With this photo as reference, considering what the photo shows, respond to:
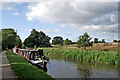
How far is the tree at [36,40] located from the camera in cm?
5317

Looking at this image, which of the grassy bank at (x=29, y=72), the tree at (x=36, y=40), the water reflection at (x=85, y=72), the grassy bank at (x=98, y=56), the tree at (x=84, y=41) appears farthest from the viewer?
the tree at (x=36, y=40)

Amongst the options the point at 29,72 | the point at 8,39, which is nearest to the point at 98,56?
the point at 29,72

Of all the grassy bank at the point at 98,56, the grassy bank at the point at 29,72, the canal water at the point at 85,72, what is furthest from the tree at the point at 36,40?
the grassy bank at the point at 29,72

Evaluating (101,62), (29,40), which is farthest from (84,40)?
(29,40)

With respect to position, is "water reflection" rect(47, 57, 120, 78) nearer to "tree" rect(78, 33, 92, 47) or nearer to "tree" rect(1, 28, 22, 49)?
"tree" rect(78, 33, 92, 47)

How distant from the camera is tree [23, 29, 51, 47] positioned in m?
53.2

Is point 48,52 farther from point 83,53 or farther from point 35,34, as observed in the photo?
point 35,34

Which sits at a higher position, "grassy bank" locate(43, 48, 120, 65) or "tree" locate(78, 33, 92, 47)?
"tree" locate(78, 33, 92, 47)

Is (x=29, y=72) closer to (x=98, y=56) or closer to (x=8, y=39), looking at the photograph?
(x=98, y=56)

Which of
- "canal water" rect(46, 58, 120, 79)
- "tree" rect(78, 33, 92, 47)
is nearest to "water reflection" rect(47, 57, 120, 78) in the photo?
"canal water" rect(46, 58, 120, 79)

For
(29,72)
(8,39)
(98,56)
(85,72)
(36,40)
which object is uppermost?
(36,40)

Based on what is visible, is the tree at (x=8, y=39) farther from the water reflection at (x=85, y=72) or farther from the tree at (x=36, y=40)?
the water reflection at (x=85, y=72)

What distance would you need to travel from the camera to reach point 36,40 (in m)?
55.2

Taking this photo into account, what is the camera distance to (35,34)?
56.5m
